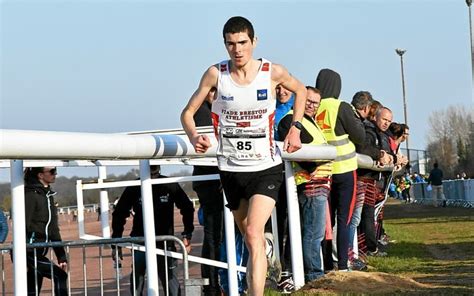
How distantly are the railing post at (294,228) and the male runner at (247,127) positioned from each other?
8.65 feet

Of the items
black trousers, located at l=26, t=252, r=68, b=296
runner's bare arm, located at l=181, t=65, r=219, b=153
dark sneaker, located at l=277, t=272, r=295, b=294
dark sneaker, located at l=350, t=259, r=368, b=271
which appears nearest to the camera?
runner's bare arm, located at l=181, t=65, r=219, b=153

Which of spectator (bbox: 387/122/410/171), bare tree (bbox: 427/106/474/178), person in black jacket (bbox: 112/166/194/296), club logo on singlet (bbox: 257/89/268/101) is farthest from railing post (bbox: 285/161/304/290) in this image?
bare tree (bbox: 427/106/474/178)

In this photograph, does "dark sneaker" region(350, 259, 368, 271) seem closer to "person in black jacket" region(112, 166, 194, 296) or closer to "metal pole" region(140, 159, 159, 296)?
"person in black jacket" region(112, 166, 194, 296)

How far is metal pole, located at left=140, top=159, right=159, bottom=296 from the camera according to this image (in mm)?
7512

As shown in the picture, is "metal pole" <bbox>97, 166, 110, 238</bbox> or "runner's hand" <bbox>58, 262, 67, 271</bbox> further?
"metal pole" <bbox>97, 166, 110, 238</bbox>

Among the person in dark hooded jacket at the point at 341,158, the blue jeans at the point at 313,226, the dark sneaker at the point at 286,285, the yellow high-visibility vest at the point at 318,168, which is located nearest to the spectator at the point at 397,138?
the person in dark hooded jacket at the point at 341,158

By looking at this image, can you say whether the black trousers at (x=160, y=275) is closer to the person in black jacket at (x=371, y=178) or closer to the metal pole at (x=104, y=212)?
the metal pole at (x=104, y=212)

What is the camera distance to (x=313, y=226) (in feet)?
36.2

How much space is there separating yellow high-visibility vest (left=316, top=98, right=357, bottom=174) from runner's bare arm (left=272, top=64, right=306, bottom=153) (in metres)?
3.83

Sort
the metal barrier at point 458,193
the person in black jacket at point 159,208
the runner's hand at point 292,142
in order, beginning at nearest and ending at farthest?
the runner's hand at point 292,142, the person in black jacket at point 159,208, the metal barrier at point 458,193

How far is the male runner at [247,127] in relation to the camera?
7746 millimetres

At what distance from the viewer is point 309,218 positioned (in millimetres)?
11086

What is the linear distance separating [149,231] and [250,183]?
0.75 metres

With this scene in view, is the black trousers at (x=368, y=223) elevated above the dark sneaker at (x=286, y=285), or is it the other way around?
the black trousers at (x=368, y=223)
